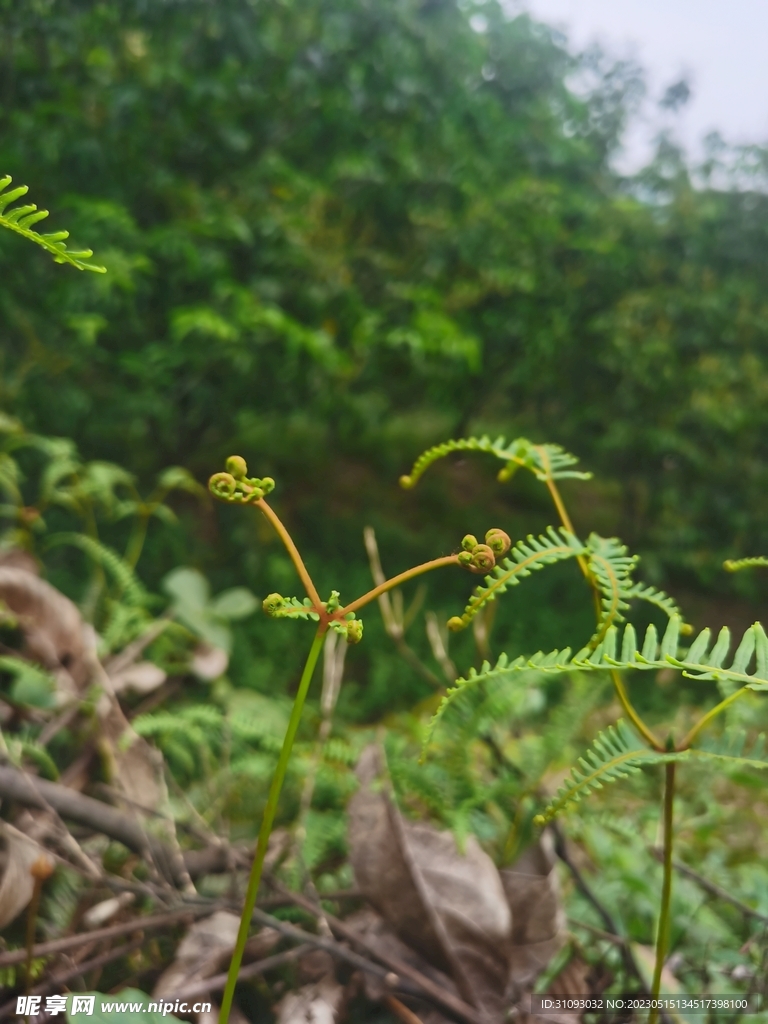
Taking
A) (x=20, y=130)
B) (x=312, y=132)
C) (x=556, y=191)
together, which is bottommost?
(x=20, y=130)

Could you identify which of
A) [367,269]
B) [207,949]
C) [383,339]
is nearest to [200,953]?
[207,949]

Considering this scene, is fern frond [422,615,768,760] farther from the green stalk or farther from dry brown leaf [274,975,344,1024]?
dry brown leaf [274,975,344,1024]

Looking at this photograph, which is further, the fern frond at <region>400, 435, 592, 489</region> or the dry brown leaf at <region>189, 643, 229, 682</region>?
the dry brown leaf at <region>189, 643, 229, 682</region>

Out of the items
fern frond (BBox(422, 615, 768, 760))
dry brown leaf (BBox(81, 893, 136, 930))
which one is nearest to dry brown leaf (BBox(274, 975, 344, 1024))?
dry brown leaf (BBox(81, 893, 136, 930))

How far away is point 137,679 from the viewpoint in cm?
84

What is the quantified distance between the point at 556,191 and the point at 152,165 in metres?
1.40

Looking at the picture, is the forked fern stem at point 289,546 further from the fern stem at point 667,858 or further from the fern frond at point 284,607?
the fern stem at point 667,858

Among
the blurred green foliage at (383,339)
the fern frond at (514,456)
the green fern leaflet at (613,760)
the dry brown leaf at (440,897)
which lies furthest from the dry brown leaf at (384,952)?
the fern frond at (514,456)

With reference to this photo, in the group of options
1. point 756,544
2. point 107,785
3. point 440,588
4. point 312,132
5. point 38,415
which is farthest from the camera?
point 756,544

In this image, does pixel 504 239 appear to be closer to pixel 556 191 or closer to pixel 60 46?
pixel 556 191

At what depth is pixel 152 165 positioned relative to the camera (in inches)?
65.1

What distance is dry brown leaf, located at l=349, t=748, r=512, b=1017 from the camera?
1.56 feet

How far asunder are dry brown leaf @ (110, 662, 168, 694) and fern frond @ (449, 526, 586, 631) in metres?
0.60

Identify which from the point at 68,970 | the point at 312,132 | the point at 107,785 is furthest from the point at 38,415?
the point at 68,970
